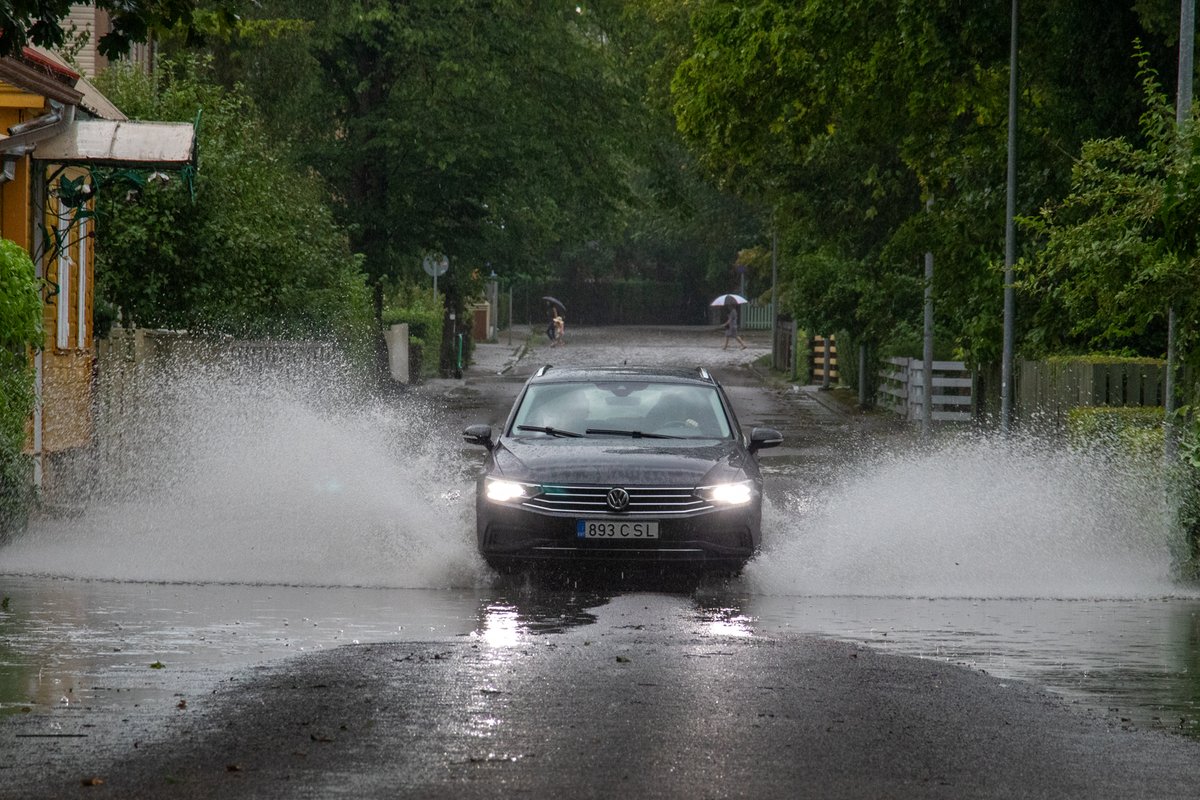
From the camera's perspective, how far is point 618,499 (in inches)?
521

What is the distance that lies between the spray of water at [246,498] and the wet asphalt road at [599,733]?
4186 millimetres

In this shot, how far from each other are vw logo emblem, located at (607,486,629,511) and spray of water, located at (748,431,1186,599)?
1.25m

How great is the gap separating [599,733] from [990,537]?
8.80 meters

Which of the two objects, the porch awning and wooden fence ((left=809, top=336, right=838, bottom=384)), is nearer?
the porch awning

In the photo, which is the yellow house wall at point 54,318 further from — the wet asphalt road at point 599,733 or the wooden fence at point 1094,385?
the wooden fence at point 1094,385

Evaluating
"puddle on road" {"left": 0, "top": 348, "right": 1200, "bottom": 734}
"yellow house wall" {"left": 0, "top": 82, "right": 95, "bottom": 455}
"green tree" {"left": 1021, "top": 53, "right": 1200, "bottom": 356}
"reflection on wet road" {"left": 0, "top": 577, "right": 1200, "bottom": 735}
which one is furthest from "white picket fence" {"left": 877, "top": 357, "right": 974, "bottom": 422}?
"reflection on wet road" {"left": 0, "top": 577, "right": 1200, "bottom": 735}

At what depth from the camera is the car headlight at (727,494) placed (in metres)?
13.3

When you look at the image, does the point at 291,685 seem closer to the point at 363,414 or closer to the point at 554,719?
the point at 554,719

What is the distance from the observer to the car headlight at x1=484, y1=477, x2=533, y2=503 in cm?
1334

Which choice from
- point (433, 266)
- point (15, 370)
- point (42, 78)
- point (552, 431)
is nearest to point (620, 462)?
point (552, 431)

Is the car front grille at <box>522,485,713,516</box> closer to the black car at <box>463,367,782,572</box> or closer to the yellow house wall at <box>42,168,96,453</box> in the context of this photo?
the black car at <box>463,367,782,572</box>

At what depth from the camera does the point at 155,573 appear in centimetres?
1435

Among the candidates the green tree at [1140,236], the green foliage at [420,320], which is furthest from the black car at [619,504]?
the green foliage at [420,320]

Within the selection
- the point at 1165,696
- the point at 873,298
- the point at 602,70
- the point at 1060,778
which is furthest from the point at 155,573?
the point at 602,70
